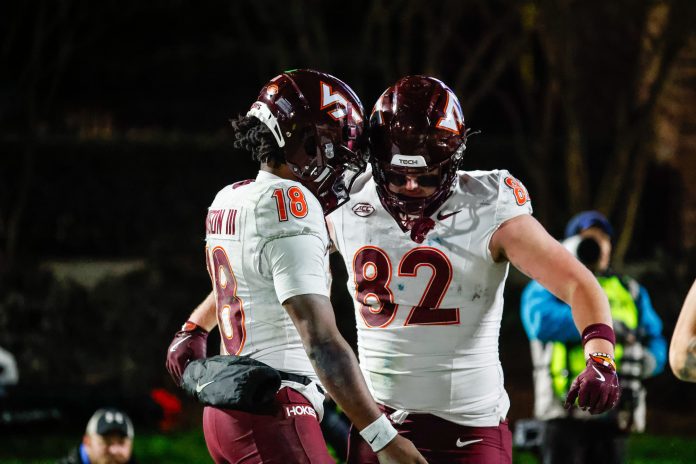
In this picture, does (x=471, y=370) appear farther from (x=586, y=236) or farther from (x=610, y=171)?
(x=610, y=171)

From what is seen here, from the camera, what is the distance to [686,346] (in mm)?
3295

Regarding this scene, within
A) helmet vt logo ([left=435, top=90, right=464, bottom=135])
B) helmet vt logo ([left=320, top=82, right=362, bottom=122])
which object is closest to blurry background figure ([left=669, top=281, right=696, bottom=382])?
helmet vt logo ([left=435, top=90, right=464, bottom=135])

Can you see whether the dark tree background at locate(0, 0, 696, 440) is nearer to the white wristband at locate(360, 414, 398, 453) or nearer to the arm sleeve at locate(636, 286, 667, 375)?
the arm sleeve at locate(636, 286, 667, 375)

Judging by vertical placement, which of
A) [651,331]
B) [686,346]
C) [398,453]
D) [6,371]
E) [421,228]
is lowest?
[6,371]

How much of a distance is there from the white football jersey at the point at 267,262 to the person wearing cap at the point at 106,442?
363 centimetres

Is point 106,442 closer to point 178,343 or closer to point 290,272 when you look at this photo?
point 178,343

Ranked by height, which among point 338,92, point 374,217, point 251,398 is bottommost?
point 251,398

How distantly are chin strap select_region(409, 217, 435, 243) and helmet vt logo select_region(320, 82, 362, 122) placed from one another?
448mm

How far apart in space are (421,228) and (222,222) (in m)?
0.72

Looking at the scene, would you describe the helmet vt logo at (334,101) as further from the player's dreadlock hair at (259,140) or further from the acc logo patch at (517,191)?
the acc logo patch at (517,191)

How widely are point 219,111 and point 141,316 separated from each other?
11.0 meters

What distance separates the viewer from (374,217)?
12.7ft

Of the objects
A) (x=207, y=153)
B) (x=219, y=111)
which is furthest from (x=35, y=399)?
(x=219, y=111)

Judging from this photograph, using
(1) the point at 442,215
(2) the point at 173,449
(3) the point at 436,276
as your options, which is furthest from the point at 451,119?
(2) the point at 173,449
